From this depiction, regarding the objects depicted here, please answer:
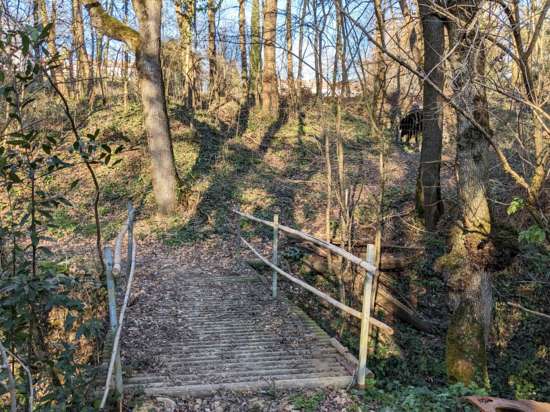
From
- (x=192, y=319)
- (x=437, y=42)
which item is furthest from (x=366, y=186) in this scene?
(x=192, y=319)

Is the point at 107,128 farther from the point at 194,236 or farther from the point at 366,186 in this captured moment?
the point at 366,186

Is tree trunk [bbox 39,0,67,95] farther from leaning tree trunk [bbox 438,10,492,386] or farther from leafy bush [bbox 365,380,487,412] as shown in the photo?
leaning tree trunk [bbox 438,10,492,386]

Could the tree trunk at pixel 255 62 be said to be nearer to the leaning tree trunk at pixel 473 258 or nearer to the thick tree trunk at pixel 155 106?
the thick tree trunk at pixel 155 106

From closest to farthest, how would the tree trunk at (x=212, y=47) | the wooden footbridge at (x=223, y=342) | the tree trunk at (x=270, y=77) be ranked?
the wooden footbridge at (x=223, y=342) → the tree trunk at (x=270, y=77) → the tree trunk at (x=212, y=47)

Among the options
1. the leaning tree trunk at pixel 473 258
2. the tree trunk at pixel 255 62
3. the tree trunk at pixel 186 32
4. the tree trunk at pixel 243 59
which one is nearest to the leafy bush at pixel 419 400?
the leaning tree trunk at pixel 473 258

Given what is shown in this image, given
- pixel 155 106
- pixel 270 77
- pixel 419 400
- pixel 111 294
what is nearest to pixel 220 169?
pixel 155 106

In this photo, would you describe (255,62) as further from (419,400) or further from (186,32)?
(419,400)

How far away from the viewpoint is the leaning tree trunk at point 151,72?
9445mm

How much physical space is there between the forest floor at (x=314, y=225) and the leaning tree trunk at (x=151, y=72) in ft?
3.04

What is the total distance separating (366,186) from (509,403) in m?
9.62

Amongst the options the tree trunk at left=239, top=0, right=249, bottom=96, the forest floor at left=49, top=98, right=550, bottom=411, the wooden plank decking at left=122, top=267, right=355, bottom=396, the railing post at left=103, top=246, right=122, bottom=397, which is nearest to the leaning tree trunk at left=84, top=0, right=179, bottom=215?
the forest floor at left=49, top=98, right=550, bottom=411

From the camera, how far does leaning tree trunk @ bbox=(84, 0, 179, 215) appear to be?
372 inches

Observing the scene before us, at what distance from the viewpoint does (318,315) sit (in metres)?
7.09

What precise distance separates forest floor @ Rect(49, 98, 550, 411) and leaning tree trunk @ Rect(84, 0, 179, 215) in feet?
3.04
